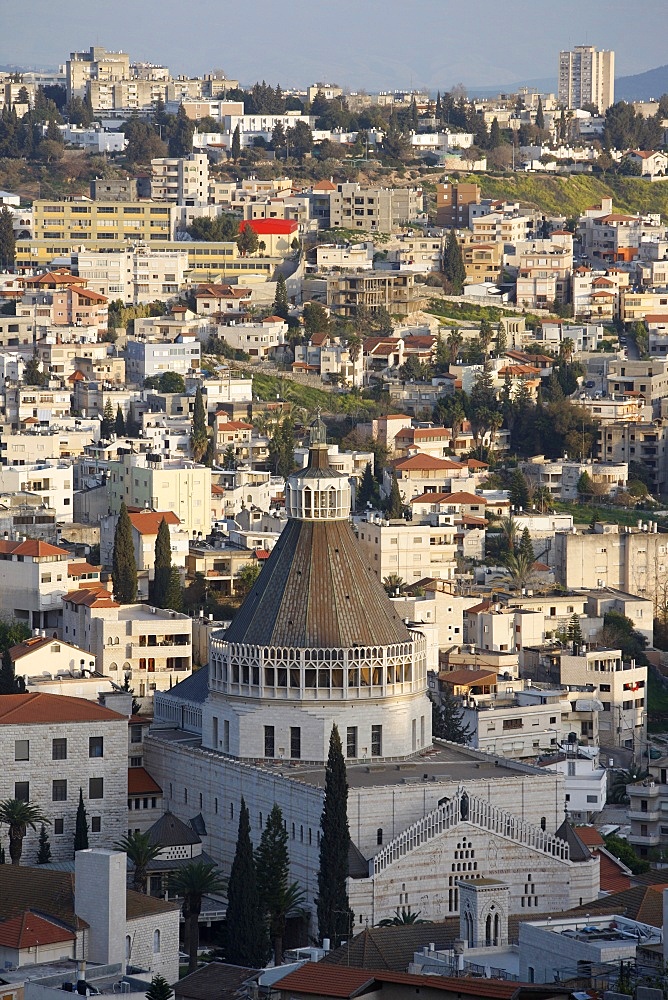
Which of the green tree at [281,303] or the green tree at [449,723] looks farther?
the green tree at [281,303]

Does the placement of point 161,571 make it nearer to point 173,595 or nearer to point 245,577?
point 173,595

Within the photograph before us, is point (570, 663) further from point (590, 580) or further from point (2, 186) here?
point (2, 186)

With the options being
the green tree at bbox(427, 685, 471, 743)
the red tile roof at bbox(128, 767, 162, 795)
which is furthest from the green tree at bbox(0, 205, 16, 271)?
the red tile roof at bbox(128, 767, 162, 795)

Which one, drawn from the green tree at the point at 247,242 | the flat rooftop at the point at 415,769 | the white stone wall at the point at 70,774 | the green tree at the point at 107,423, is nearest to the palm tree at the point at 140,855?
the flat rooftop at the point at 415,769

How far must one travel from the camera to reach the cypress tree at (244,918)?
61312 mm

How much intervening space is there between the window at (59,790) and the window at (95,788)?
2.05 feet

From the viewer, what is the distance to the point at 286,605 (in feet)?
237

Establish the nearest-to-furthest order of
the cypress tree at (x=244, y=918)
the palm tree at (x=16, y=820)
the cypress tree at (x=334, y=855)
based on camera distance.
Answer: the cypress tree at (x=244, y=918) < the cypress tree at (x=334, y=855) < the palm tree at (x=16, y=820)

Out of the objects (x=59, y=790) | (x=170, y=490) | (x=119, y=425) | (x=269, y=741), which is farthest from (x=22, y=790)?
(x=119, y=425)

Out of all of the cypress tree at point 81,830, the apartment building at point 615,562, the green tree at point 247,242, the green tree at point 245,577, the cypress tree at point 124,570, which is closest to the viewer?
the cypress tree at point 81,830

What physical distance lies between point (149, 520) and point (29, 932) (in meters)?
50.4

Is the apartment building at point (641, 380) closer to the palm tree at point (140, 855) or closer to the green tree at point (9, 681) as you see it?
the green tree at point (9, 681)

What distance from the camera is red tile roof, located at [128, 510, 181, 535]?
106 meters

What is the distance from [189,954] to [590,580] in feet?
168
